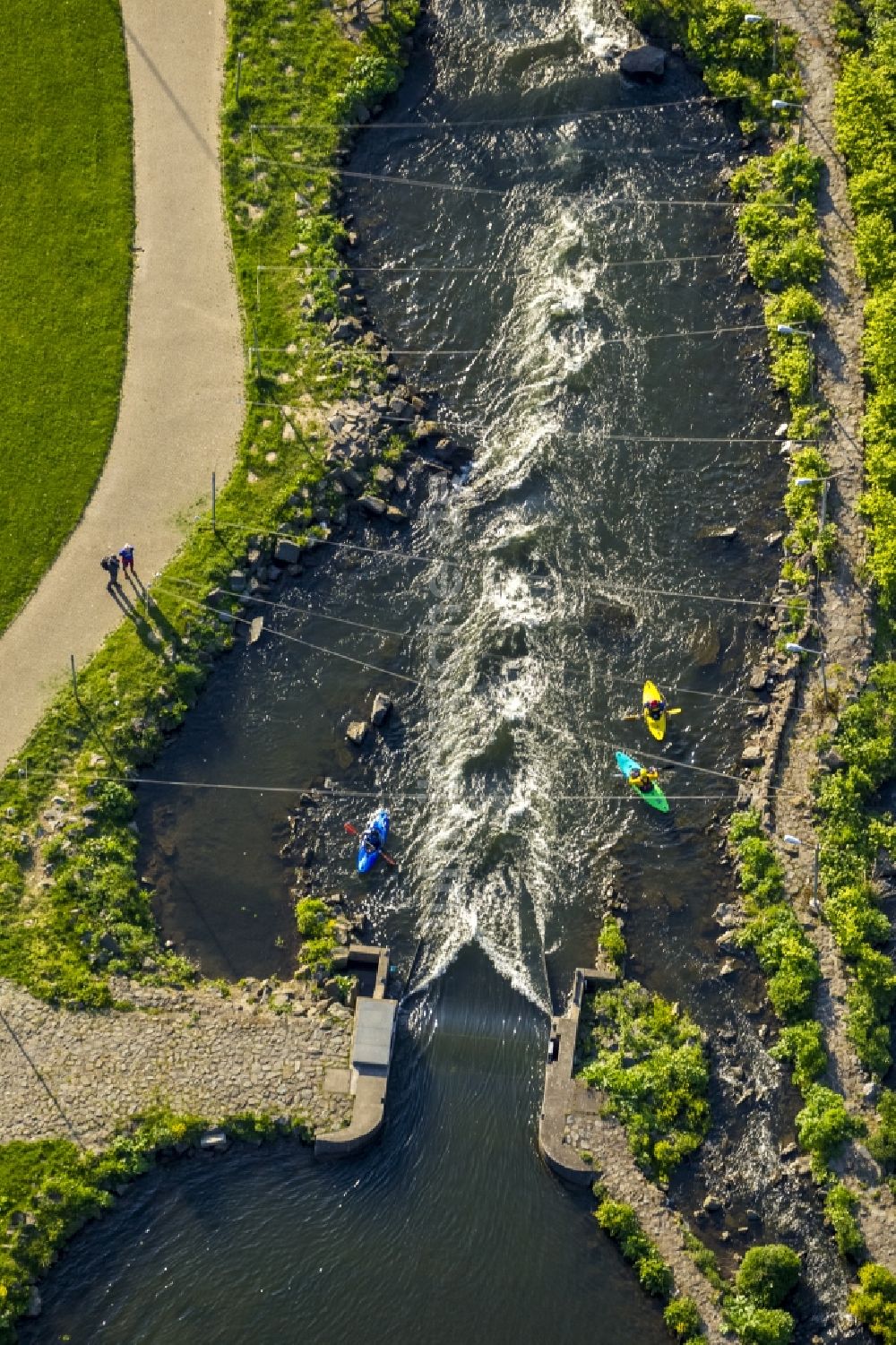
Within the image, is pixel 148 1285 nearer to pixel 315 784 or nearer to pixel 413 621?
pixel 315 784

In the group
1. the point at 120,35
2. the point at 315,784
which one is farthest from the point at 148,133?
the point at 315,784

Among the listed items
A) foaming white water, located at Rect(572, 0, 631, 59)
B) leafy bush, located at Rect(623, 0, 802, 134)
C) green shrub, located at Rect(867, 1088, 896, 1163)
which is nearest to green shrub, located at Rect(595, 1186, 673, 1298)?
green shrub, located at Rect(867, 1088, 896, 1163)

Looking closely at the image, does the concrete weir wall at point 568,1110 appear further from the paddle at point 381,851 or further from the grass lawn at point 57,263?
the grass lawn at point 57,263

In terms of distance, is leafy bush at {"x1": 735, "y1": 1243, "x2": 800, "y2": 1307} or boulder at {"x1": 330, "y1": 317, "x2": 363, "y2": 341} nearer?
leafy bush at {"x1": 735, "y1": 1243, "x2": 800, "y2": 1307}

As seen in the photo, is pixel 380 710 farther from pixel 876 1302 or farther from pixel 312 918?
pixel 876 1302

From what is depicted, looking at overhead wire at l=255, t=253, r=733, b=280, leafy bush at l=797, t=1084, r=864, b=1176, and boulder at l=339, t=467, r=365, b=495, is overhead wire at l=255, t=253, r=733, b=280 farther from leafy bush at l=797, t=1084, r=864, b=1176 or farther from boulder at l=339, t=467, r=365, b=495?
leafy bush at l=797, t=1084, r=864, b=1176
